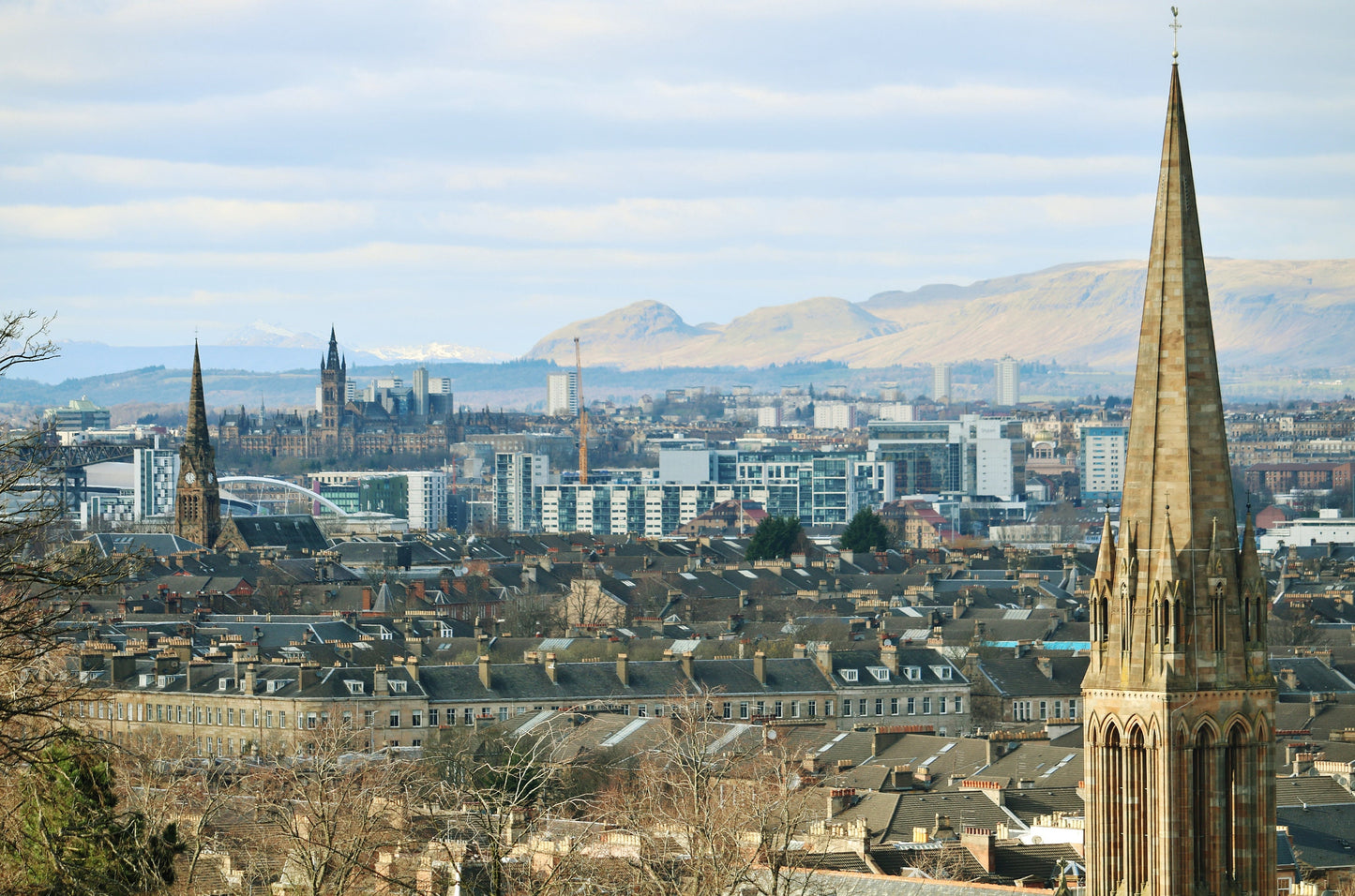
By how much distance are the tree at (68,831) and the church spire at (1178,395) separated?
41.2 ft

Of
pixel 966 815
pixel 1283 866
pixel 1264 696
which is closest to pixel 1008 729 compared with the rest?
A: pixel 966 815

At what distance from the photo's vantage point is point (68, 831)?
96.2ft

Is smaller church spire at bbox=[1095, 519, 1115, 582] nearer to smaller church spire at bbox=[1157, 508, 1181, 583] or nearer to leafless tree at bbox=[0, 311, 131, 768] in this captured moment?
smaller church spire at bbox=[1157, 508, 1181, 583]

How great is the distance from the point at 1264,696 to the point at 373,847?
61.8 feet

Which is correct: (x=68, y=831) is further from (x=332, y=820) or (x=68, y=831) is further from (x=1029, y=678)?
(x=1029, y=678)

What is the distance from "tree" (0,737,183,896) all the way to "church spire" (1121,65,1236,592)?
1256cm

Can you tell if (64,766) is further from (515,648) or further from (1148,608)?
(515,648)

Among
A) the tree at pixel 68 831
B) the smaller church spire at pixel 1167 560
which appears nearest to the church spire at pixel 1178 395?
the smaller church spire at pixel 1167 560

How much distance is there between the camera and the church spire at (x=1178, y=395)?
108 ft

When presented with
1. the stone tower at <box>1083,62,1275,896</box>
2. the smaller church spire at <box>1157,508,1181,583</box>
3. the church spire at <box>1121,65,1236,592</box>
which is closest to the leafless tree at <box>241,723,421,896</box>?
the stone tower at <box>1083,62,1275,896</box>

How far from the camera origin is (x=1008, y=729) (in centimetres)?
9362

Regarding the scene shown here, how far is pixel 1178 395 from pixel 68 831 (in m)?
14.1

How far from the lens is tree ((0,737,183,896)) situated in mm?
27547

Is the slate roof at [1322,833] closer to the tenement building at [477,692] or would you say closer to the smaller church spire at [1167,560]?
the smaller church spire at [1167,560]
